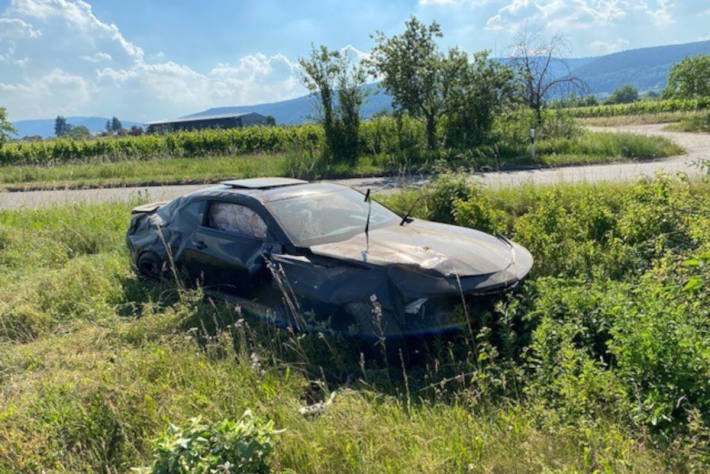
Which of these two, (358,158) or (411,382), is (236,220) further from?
(358,158)

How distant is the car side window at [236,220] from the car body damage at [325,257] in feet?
0.04

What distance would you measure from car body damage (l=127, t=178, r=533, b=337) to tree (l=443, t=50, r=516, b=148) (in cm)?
1224

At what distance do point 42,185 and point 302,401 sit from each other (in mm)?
17673

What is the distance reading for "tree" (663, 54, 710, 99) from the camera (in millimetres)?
32844

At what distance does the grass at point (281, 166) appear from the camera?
45.9ft

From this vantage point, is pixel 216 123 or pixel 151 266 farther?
pixel 216 123

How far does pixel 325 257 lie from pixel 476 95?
1416 centimetres

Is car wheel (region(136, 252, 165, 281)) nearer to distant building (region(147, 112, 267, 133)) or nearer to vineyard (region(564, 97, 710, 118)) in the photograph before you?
vineyard (region(564, 97, 710, 118))

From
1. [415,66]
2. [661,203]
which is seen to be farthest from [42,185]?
[661,203]

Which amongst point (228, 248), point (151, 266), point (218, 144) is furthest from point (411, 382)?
point (218, 144)

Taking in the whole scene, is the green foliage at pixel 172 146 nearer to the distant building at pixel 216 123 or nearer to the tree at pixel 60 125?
the distant building at pixel 216 123

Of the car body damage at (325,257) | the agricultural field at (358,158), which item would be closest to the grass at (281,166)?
the agricultural field at (358,158)

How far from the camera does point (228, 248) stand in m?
4.66

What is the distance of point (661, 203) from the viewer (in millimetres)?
5555
